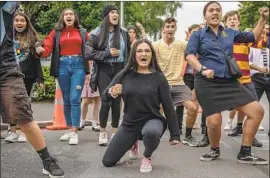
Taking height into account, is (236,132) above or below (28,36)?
below

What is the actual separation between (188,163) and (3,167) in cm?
207

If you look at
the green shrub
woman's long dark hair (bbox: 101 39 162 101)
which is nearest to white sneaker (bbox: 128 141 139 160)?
woman's long dark hair (bbox: 101 39 162 101)

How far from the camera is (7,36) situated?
14.2 ft

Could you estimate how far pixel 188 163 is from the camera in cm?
540

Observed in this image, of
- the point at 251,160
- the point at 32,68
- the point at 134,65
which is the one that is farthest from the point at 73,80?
the point at 251,160

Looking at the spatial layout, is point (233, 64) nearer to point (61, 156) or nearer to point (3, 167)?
point (61, 156)

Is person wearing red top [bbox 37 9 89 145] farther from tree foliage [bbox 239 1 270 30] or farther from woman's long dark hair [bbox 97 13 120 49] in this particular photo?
tree foliage [bbox 239 1 270 30]

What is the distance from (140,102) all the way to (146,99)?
0.25 ft

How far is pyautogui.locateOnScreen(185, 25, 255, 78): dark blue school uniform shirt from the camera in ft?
17.6

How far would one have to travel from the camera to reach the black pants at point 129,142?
4.96 meters

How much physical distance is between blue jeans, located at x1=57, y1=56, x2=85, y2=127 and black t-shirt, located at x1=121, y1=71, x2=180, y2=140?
4.47 ft

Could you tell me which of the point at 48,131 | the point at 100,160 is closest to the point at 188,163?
the point at 100,160

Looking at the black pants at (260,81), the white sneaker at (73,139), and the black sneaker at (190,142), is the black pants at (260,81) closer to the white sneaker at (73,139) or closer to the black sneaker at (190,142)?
the black sneaker at (190,142)

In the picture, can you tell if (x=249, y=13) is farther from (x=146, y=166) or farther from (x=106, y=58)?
(x=146, y=166)
